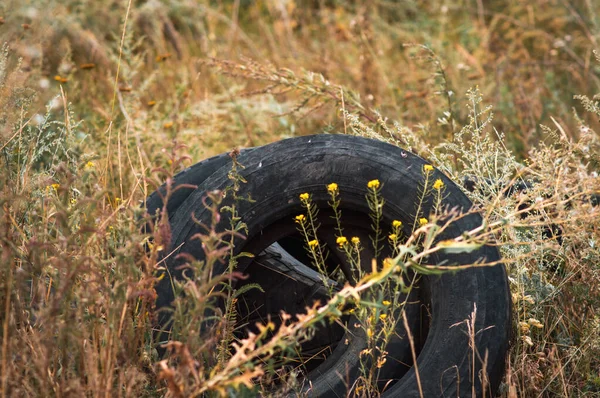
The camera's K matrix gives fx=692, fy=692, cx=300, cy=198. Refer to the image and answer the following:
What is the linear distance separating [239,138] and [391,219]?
274cm

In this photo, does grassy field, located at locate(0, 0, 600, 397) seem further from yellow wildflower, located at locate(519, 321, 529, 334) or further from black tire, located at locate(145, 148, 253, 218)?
black tire, located at locate(145, 148, 253, 218)

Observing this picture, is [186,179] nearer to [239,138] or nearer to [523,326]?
[523,326]

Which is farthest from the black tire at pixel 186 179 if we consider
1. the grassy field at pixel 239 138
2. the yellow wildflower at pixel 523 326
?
the yellow wildflower at pixel 523 326

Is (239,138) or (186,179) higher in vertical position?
(186,179)

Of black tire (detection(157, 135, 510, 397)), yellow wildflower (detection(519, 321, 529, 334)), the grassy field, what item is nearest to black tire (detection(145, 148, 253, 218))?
the grassy field

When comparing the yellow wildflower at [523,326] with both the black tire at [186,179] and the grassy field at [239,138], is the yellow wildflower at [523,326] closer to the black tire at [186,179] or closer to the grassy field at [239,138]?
the grassy field at [239,138]

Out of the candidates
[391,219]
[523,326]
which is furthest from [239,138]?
[523,326]

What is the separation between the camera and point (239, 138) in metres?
5.24

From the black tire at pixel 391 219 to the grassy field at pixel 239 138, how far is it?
17 cm

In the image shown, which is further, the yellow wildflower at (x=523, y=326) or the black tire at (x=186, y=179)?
the black tire at (x=186, y=179)

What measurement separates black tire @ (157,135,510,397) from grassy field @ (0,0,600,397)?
0.17m

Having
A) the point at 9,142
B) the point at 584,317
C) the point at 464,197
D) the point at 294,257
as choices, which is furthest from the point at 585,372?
the point at 9,142

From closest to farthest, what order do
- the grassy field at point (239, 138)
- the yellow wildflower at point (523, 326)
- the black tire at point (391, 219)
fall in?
1. the grassy field at point (239, 138)
2. the black tire at point (391, 219)
3. the yellow wildflower at point (523, 326)

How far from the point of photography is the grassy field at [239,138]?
2082 millimetres
